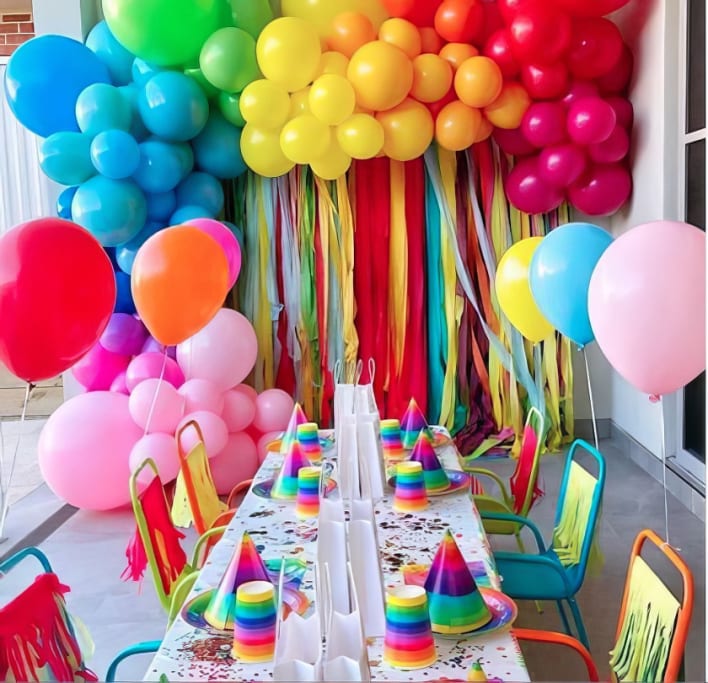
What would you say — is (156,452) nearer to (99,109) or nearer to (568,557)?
(99,109)

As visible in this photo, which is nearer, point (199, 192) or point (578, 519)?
point (578, 519)

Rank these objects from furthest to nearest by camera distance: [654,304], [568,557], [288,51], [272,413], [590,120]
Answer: [272,413] < [590,120] < [288,51] < [568,557] < [654,304]

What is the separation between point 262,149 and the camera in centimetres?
426

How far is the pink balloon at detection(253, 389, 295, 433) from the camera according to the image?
14.1 ft

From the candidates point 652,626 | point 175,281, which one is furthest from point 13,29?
point 652,626

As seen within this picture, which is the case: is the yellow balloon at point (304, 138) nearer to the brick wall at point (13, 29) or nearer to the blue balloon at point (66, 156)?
the blue balloon at point (66, 156)

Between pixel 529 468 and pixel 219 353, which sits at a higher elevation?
pixel 219 353

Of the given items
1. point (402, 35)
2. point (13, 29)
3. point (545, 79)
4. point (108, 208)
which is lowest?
point (108, 208)

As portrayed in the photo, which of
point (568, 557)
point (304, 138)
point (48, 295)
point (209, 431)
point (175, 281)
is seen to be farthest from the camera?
point (304, 138)

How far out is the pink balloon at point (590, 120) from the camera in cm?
418

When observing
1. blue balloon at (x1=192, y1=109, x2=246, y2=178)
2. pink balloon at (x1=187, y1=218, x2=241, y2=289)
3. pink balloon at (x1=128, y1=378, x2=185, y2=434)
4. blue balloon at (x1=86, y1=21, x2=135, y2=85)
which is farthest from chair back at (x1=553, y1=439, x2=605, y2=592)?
blue balloon at (x1=86, y1=21, x2=135, y2=85)

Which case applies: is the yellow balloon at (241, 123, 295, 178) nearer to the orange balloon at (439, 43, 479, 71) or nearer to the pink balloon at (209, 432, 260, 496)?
the orange balloon at (439, 43, 479, 71)

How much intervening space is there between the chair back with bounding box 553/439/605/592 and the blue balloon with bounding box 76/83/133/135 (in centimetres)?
260

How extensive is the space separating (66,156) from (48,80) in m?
0.39
